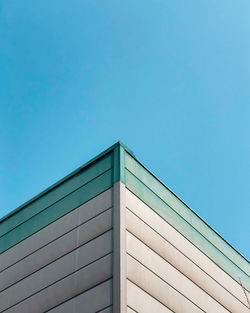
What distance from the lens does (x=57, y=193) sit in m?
27.1

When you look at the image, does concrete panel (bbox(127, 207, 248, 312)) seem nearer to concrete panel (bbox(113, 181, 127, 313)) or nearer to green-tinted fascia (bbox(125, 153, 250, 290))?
concrete panel (bbox(113, 181, 127, 313))

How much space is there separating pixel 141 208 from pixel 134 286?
5.32m

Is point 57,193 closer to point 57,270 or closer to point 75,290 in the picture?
point 57,270

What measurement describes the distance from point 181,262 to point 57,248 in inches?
285

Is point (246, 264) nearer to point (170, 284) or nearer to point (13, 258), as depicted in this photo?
point (170, 284)

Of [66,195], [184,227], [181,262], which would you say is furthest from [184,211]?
[66,195]

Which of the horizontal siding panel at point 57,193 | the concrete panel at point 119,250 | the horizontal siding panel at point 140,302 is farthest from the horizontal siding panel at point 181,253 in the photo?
the horizontal siding panel at point 140,302

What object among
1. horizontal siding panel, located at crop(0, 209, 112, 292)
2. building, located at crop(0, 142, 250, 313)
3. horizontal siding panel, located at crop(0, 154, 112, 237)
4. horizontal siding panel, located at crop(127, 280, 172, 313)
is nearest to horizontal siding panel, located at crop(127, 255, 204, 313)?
building, located at crop(0, 142, 250, 313)

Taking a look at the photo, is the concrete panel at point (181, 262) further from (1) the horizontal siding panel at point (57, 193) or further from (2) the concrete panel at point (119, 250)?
(1) the horizontal siding panel at point (57, 193)

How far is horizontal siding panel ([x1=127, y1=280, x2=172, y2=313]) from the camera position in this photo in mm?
19125

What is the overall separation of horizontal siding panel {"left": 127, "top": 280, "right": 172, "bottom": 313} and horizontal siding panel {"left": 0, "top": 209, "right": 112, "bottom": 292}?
11.5 feet

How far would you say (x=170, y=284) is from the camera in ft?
73.9

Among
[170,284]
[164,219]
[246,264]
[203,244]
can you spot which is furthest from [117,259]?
[246,264]

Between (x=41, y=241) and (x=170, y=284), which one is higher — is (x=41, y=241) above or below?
above
